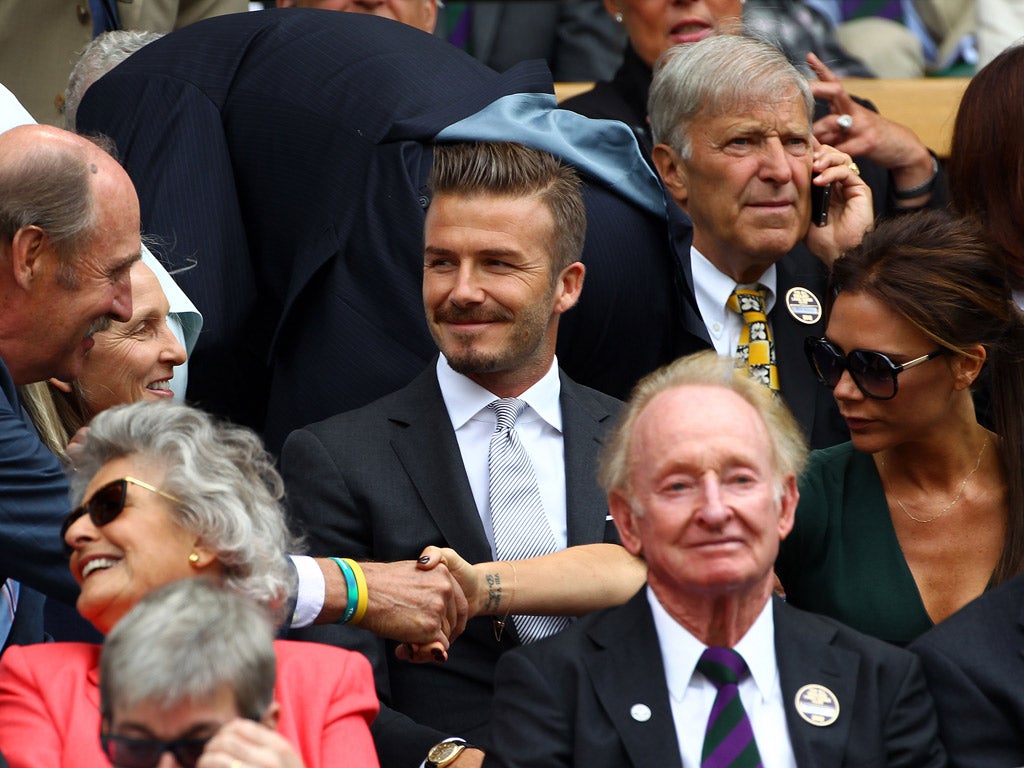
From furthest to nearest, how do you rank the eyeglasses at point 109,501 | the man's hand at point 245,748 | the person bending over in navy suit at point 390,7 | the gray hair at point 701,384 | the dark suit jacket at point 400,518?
the person bending over in navy suit at point 390,7 → the dark suit jacket at point 400,518 → the gray hair at point 701,384 → the eyeglasses at point 109,501 → the man's hand at point 245,748

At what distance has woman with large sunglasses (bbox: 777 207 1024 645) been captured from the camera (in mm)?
3660

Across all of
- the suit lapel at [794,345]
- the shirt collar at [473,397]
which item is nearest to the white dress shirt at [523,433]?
the shirt collar at [473,397]

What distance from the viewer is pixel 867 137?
198 inches

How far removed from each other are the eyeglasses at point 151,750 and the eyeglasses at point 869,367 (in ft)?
5.67

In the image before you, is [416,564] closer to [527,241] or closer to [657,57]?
[527,241]

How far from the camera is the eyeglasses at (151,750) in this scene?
8.25 ft

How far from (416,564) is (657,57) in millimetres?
2340

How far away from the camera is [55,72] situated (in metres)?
5.52

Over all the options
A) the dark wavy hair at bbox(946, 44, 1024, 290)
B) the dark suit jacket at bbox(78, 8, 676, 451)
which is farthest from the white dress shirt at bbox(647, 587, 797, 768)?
the dark wavy hair at bbox(946, 44, 1024, 290)

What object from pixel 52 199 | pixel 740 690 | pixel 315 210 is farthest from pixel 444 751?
pixel 315 210

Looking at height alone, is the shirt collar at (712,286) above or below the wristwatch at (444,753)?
above

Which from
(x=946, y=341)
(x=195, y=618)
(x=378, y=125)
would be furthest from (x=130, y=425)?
(x=946, y=341)

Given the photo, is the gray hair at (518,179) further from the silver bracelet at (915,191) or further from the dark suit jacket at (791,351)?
the silver bracelet at (915,191)

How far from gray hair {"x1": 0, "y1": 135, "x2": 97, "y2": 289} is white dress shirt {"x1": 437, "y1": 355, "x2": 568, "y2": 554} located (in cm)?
82
